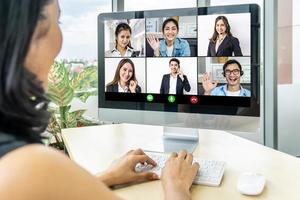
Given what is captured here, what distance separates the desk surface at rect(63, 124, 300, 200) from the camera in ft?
3.25

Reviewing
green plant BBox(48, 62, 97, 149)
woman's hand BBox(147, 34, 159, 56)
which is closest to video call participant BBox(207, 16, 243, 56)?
woman's hand BBox(147, 34, 159, 56)

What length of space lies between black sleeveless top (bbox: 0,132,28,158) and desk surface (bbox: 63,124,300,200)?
59 centimetres

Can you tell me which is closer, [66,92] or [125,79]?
[125,79]

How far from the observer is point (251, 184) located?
38.8 inches

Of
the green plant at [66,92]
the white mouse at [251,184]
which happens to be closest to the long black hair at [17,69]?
the white mouse at [251,184]

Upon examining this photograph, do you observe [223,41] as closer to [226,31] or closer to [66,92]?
[226,31]

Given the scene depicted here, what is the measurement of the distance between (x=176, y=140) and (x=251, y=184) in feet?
1.89

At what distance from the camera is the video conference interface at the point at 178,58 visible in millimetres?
1271

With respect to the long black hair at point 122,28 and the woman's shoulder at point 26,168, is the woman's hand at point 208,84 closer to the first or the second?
the long black hair at point 122,28

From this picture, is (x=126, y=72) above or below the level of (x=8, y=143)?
above

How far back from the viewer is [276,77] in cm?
243

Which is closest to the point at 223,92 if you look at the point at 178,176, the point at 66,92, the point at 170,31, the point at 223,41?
the point at 223,41

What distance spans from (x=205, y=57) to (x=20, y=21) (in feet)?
3.15

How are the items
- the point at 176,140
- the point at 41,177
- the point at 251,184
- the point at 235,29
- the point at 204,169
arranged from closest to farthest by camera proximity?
the point at 41,177 → the point at 251,184 → the point at 204,169 → the point at 235,29 → the point at 176,140
